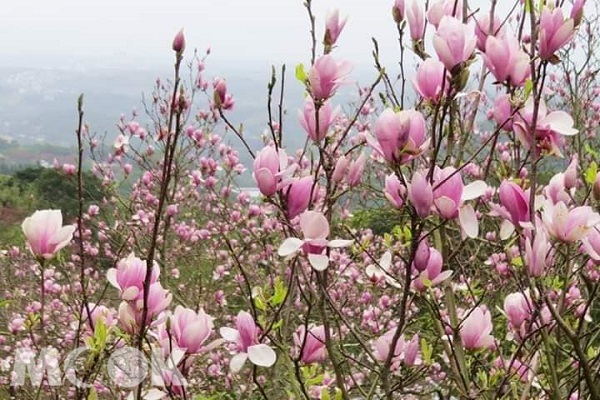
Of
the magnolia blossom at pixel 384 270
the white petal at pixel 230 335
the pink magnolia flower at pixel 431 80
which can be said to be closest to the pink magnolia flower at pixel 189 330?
the white petal at pixel 230 335

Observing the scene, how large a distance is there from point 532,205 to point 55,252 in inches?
34.9

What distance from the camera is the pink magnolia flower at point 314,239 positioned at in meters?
1.07

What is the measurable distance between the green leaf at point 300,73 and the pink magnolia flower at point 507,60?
0.36 m

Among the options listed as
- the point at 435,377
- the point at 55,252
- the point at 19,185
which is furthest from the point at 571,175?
the point at 19,185

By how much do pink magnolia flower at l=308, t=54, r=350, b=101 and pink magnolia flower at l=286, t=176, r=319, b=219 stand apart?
20cm

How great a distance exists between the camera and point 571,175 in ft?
4.45

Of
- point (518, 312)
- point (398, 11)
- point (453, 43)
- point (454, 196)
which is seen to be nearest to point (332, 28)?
point (398, 11)

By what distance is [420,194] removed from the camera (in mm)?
991

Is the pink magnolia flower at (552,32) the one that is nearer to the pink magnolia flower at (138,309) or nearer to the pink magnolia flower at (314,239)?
the pink magnolia flower at (314,239)

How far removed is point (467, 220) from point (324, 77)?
15.6 inches

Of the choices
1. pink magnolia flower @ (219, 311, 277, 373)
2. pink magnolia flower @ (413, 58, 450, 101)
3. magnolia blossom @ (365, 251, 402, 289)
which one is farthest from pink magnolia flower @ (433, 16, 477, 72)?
pink magnolia flower @ (219, 311, 277, 373)

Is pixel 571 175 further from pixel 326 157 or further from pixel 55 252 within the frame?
pixel 55 252

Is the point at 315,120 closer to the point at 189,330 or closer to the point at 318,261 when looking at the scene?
the point at 318,261

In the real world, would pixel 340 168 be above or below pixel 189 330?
above
